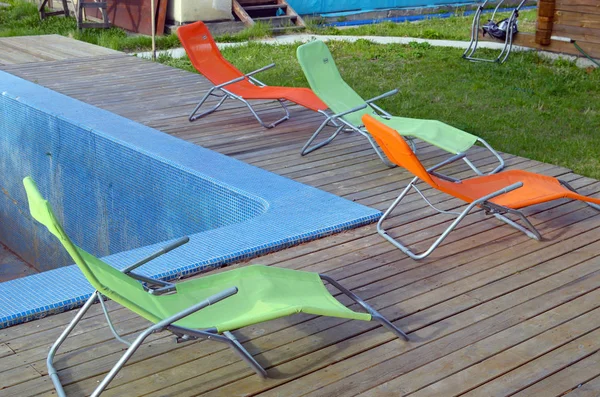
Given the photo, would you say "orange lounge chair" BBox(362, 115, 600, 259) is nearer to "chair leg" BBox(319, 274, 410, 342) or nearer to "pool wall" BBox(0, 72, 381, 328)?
"pool wall" BBox(0, 72, 381, 328)

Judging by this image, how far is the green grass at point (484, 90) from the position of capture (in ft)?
21.5

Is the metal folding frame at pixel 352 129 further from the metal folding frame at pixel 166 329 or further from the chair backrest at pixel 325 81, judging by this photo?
the metal folding frame at pixel 166 329

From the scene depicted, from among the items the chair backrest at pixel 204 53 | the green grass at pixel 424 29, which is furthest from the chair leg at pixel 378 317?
the green grass at pixel 424 29

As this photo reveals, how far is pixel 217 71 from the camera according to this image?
22.1ft

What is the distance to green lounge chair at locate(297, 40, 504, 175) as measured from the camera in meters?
4.91

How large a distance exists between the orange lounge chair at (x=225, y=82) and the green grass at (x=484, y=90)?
1610mm

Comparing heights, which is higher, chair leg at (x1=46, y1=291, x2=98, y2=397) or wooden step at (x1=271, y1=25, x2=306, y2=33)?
chair leg at (x1=46, y1=291, x2=98, y2=397)

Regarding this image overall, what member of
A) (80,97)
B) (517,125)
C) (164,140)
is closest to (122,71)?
(80,97)

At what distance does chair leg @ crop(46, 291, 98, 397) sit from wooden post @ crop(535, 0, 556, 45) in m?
8.54

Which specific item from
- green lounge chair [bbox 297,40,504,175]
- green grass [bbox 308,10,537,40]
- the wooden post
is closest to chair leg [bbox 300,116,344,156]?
green lounge chair [bbox 297,40,504,175]

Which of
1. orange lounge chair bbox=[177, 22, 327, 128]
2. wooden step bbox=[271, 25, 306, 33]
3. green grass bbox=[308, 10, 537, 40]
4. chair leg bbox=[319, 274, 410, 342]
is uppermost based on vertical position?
orange lounge chair bbox=[177, 22, 327, 128]

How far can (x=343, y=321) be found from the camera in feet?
10.6

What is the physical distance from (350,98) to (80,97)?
2.64 metres

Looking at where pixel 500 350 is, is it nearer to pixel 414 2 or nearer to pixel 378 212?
pixel 378 212
